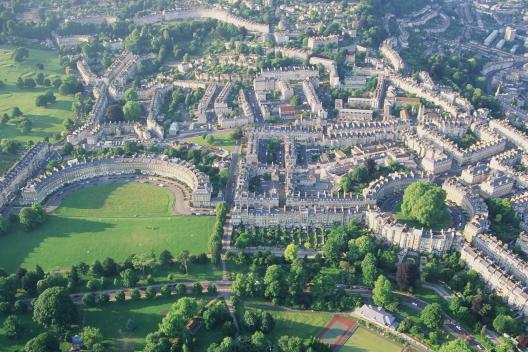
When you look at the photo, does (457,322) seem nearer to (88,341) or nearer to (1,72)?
(88,341)

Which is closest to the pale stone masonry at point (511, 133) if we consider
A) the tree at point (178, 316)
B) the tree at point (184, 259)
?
the tree at point (184, 259)

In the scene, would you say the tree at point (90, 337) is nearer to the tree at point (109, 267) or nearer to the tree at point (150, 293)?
the tree at point (150, 293)

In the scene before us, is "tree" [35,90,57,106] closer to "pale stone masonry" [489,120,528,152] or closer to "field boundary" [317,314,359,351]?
"field boundary" [317,314,359,351]

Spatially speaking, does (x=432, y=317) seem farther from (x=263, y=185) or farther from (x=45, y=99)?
(x=45, y=99)

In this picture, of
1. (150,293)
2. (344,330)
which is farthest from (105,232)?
(344,330)

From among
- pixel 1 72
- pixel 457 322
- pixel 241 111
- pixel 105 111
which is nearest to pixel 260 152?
pixel 241 111

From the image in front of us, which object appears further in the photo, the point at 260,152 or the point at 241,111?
the point at 241,111
